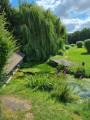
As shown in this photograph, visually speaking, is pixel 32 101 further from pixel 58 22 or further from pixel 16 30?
pixel 58 22

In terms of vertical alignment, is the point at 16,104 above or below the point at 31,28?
below

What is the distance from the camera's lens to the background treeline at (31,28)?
1180cm

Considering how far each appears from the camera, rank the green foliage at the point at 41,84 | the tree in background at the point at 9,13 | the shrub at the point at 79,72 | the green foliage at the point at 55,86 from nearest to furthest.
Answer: the green foliage at the point at 55,86, the green foliage at the point at 41,84, the shrub at the point at 79,72, the tree in background at the point at 9,13

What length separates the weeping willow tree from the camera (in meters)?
11.8

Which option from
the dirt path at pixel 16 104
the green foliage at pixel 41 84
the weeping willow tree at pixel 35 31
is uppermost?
the weeping willow tree at pixel 35 31

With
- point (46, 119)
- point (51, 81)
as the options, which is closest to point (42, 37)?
point (51, 81)

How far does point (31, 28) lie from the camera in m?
12.2

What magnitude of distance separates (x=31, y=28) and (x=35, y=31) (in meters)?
0.70

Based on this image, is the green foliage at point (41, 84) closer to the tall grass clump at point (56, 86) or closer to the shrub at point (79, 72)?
the tall grass clump at point (56, 86)

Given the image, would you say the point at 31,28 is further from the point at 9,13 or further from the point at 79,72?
the point at 79,72

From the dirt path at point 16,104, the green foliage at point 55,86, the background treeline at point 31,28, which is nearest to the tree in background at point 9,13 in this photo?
the background treeline at point 31,28

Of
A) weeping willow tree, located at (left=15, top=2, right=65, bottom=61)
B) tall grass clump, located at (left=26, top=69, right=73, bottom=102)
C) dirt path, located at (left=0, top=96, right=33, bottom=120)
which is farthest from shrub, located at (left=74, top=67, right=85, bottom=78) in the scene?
weeping willow tree, located at (left=15, top=2, right=65, bottom=61)

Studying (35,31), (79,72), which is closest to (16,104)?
(79,72)

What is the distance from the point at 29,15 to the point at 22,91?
10.4 meters
